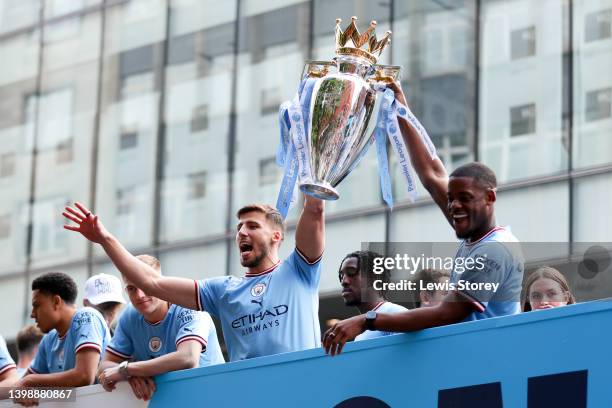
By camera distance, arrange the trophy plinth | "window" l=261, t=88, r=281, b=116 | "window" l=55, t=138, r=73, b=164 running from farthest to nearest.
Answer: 1. "window" l=55, t=138, r=73, b=164
2. "window" l=261, t=88, r=281, b=116
3. the trophy plinth

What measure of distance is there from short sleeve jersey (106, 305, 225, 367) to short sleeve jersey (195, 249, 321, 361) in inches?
13.0

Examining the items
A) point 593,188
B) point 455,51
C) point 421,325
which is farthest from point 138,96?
point 421,325

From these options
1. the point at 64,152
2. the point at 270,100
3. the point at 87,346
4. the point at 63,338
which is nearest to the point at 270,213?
the point at 87,346

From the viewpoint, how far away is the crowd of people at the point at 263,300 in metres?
4.92

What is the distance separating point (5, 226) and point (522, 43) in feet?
26.6

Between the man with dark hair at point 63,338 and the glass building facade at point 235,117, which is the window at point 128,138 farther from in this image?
the man with dark hair at point 63,338

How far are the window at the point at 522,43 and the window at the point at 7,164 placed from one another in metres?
7.80

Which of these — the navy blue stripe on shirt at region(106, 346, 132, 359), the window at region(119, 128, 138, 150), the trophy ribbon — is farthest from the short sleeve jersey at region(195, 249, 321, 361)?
the window at region(119, 128, 138, 150)

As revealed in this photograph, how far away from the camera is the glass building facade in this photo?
1271 cm

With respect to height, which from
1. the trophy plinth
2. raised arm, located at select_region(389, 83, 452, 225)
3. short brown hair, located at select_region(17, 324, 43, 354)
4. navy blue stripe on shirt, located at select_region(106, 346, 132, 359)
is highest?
raised arm, located at select_region(389, 83, 452, 225)

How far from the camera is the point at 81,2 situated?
17.6m

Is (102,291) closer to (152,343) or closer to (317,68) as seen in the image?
(152,343)

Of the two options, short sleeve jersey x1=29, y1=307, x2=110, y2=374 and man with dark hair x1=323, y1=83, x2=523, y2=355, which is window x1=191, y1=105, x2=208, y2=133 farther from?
man with dark hair x1=323, y1=83, x2=523, y2=355

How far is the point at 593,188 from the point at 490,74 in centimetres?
198
